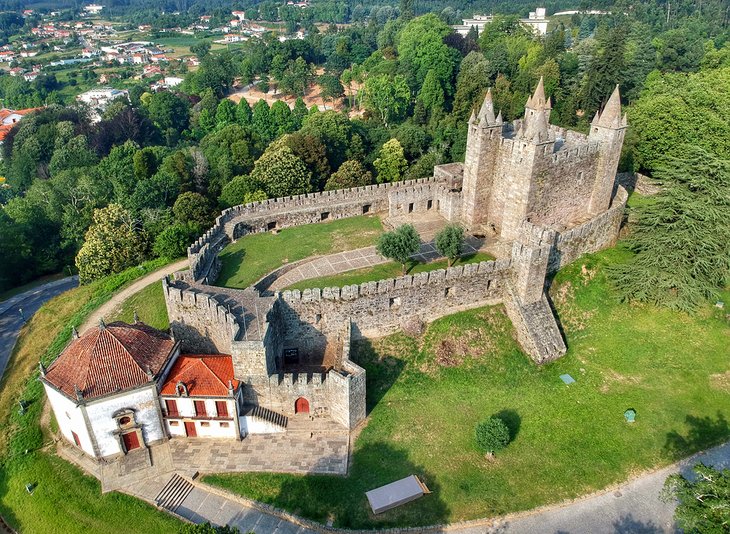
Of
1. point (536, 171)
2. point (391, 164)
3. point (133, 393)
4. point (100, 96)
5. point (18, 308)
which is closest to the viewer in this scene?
point (133, 393)

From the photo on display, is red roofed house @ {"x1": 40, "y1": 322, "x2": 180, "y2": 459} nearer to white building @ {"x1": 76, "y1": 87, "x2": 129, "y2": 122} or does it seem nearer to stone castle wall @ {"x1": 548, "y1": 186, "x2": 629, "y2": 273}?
stone castle wall @ {"x1": 548, "y1": 186, "x2": 629, "y2": 273}

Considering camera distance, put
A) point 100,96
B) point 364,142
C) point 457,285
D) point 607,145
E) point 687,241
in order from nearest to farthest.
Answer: point 457,285
point 687,241
point 607,145
point 364,142
point 100,96

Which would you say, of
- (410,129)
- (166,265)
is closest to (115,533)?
(166,265)

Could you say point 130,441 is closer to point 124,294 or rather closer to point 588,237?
point 124,294

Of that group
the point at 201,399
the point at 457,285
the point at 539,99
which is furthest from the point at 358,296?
the point at 539,99

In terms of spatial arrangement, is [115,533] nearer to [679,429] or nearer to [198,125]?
[679,429]

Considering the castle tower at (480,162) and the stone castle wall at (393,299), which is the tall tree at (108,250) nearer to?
the stone castle wall at (393,299)
